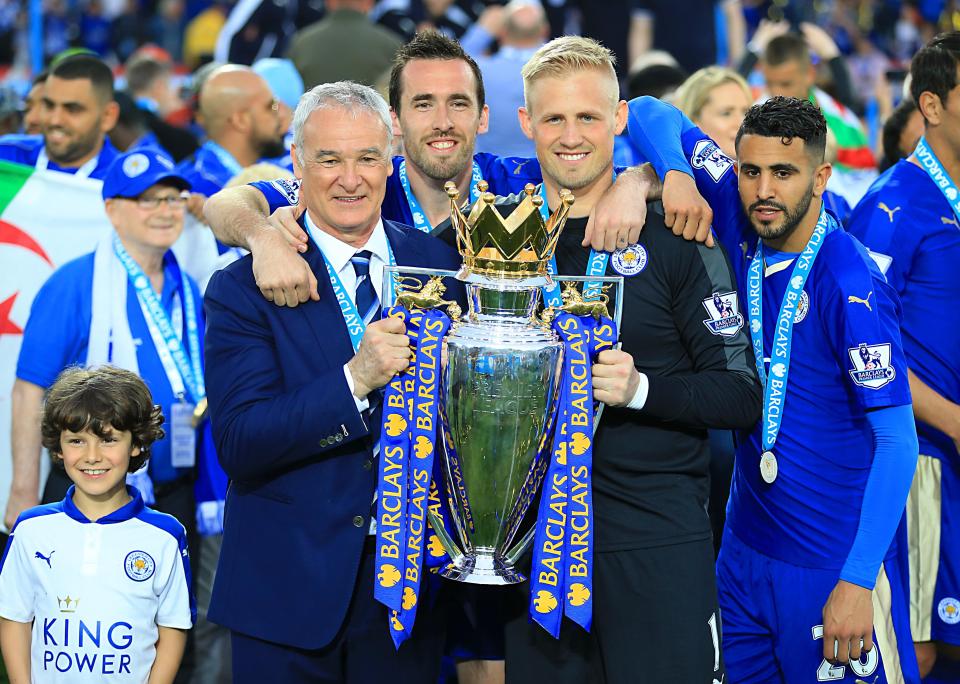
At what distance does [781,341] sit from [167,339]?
2.25 m

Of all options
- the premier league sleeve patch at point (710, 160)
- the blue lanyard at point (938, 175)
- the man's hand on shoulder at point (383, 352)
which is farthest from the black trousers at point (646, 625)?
the blue lanyard at point (938, 175)

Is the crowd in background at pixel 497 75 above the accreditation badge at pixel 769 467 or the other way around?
above

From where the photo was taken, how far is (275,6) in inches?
379

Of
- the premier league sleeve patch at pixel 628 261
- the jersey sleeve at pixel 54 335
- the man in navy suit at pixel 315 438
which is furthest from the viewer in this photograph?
the jersey sleeve at pixel 54 335

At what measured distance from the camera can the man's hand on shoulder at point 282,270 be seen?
307 cm

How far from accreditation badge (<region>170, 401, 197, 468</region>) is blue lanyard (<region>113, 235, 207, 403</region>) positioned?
0.21ft

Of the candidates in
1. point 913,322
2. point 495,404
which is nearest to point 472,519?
point 495,404

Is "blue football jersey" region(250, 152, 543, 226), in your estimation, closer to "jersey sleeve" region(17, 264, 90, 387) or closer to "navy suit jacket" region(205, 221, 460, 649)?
"navy suit jacket" region(205, 221, 460, 649)

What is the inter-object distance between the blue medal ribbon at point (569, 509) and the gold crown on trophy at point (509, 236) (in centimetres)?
16

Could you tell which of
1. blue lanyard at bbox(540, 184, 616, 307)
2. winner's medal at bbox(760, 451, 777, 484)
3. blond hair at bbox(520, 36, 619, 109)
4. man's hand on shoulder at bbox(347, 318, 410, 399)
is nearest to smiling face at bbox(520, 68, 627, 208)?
blond hair at bbox(520, 36, 619, 109)

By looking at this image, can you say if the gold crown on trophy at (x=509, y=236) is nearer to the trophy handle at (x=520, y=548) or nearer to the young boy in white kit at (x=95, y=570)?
the trophy handle at (x=520, y=548)

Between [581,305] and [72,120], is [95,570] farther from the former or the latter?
[72,120]

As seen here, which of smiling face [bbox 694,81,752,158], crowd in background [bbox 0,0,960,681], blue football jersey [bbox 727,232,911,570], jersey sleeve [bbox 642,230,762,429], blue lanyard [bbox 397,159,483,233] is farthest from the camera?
crowd in background [bbox 0,0,960,681]

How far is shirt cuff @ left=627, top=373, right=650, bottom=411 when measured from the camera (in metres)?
3.03
